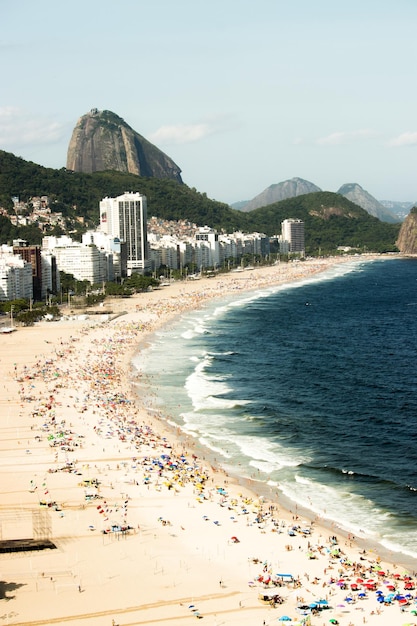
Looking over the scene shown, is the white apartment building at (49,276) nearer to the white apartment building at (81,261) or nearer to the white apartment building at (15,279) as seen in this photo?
the white apartment building at (15,279)

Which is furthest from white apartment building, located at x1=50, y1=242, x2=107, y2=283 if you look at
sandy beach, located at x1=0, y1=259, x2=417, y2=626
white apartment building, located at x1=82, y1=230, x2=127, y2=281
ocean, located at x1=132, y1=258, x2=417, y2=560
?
sandy beach, located at x1=0, y1=259, x2=417, y2=626

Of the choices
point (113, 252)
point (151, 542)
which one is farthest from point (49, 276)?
point (151, 542)

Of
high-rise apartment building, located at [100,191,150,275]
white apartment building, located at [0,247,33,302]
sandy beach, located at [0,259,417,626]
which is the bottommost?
sandy beach, located at [0,259,417,626]

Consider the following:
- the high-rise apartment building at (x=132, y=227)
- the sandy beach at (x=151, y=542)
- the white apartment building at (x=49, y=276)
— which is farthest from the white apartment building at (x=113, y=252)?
the sandy beach at (x=151, y=542)

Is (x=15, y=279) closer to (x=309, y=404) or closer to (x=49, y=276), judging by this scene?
(x=49, y=276)

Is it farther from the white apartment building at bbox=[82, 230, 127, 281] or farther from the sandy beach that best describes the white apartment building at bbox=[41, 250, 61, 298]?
the sandy beach

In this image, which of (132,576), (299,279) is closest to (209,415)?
(132,576)
